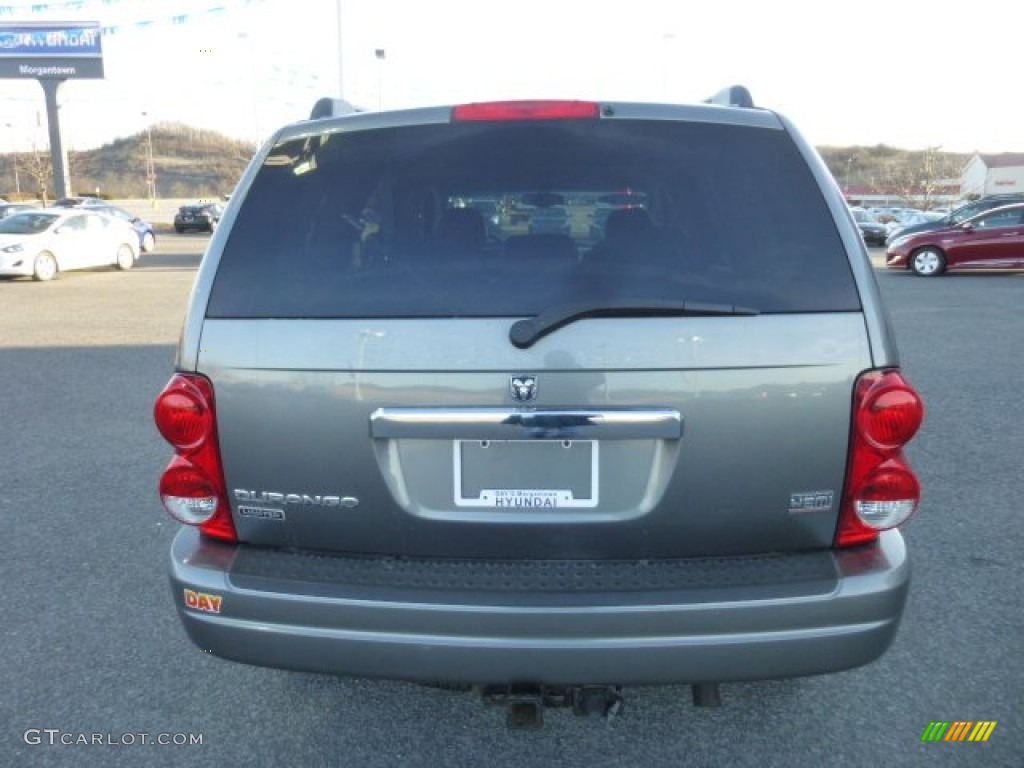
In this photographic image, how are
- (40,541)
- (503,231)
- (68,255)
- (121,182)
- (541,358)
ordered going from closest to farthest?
(541,358), (503,231), (40,541), (68,255), (121,182)

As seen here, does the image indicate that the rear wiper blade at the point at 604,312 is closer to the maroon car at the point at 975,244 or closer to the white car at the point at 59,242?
the white car at the point at 59,242

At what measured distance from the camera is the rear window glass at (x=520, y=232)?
7.42ft

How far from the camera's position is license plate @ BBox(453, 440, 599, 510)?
7.32 feet

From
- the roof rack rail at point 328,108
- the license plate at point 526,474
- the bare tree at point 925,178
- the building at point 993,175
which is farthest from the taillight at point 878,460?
the building at point 993,175

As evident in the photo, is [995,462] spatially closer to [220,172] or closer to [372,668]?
[372,668]

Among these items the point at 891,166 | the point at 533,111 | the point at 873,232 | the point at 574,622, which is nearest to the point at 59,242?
the point at 533,111

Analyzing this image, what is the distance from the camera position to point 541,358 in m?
2.19

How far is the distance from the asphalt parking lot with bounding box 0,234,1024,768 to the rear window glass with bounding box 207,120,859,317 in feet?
4.85

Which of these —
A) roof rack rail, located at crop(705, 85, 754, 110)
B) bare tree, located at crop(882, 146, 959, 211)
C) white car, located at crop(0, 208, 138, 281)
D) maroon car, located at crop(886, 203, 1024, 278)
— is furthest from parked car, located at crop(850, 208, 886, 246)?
bare tree, located at crop(882, 146, 959, 211)

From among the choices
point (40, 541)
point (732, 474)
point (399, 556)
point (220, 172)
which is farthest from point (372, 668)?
point (220, 172)

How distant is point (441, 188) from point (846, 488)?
1432mm

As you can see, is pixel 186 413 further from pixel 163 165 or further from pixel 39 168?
pixel 163 165

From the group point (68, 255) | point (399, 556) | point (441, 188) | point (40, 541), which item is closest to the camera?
point (399, 556)

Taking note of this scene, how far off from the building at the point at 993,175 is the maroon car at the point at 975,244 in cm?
9122
